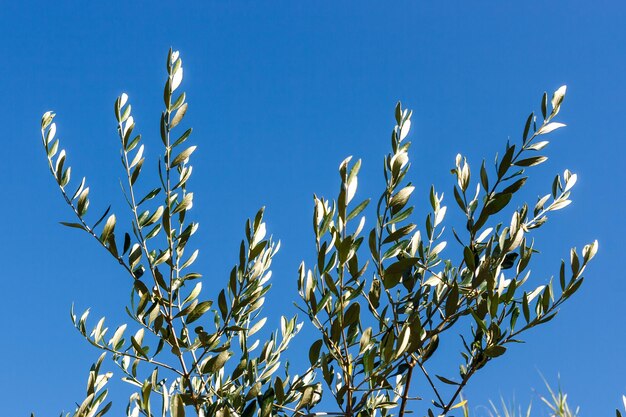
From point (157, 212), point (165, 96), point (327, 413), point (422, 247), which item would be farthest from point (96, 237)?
point (422, 247)

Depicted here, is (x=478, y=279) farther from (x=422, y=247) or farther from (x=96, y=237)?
(x=96, y=237)

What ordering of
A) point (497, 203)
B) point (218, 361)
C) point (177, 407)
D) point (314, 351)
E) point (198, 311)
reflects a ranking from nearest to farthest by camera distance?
point (177, 407)
point (497, 203)
point (314, 351)
point (218, 361)
point (198, 311)

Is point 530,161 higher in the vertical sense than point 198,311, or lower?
higher

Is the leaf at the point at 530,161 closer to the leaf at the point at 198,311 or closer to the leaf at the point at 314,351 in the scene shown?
the leaf at the point at 314,351

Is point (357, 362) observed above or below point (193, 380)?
below

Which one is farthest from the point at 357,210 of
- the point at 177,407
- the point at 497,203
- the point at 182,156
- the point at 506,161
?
the point at 177,407

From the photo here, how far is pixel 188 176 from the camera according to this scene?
3.32 metres

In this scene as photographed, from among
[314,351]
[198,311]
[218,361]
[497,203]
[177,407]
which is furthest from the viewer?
[198,311]

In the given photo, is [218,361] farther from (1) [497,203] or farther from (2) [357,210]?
(1) [497,203]

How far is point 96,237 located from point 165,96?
0.68m

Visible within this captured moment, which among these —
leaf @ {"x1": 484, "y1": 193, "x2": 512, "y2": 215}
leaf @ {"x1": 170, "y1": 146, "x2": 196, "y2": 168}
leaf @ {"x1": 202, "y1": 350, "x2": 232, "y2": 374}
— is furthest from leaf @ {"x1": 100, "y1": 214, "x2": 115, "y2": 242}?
leaf @ {"x1": 484, "y1": 193, "x2": 512, "y2": 215}

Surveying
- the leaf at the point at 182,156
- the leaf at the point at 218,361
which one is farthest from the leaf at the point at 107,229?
the leaf at the point at 218,361

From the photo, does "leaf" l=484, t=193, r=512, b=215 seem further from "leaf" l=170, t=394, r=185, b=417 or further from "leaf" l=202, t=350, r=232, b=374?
"leaf" l=170, t=394, r=185, b=417

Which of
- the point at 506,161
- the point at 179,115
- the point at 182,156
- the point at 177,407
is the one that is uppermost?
the point at 179,115
